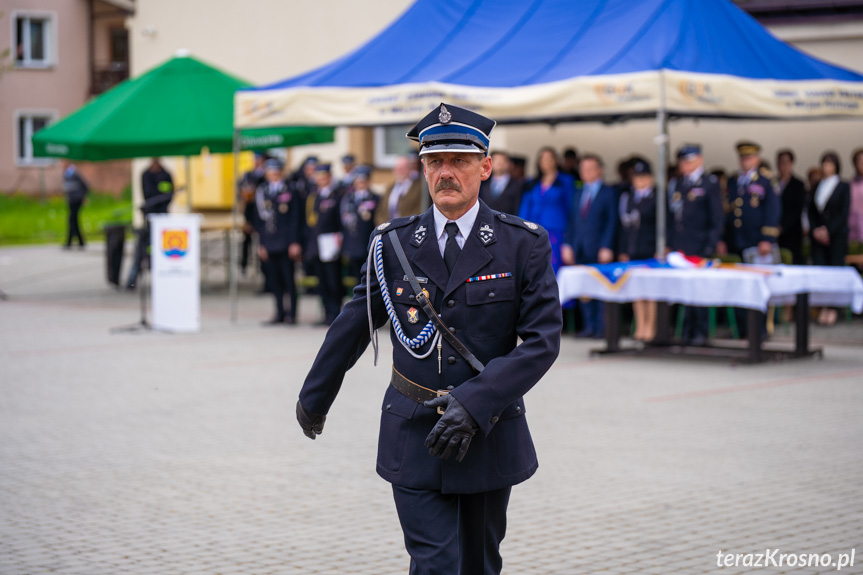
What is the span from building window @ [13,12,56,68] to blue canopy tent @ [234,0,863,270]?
31742 millimetres

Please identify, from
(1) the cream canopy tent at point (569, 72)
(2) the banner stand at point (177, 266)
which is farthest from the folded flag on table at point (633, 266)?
(2) the banner stand at point (177, 266)

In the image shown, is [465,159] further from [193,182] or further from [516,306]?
[193,182]

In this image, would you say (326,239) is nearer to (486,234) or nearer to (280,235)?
(280,235)

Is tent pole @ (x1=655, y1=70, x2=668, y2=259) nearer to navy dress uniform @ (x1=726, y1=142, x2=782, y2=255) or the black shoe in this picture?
the black shoe

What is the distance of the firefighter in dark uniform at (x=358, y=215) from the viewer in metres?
14.9

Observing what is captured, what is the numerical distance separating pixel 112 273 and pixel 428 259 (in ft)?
57.5

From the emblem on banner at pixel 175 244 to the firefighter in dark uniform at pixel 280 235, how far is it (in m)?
1.45

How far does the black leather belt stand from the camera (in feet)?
13.1

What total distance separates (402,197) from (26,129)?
1273 inches

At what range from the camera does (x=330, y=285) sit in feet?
51.2

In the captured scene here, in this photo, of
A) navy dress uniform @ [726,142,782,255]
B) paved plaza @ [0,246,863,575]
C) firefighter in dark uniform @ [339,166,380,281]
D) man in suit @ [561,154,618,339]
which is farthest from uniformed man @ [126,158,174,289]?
navy dress uniform @ [726,142,782,255]

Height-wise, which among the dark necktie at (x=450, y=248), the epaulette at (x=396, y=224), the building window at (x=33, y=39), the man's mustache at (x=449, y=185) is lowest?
the dark necktie at (x=450, y=248)

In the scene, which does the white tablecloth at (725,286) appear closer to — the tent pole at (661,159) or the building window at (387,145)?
the tent pole at (661,159)

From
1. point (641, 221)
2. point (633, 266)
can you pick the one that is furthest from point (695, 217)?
point (633, 266)
